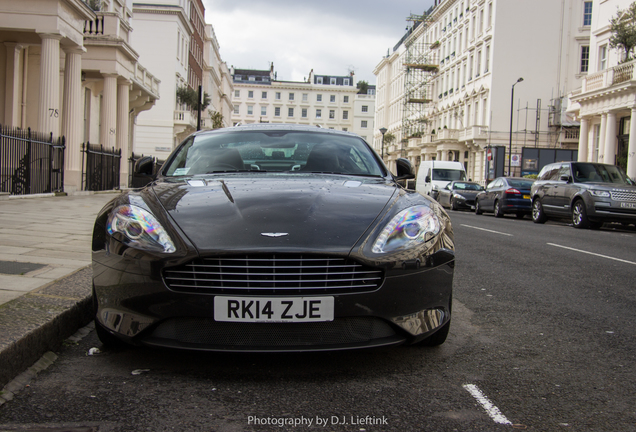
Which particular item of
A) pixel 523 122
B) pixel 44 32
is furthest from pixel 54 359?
pixel 523 122

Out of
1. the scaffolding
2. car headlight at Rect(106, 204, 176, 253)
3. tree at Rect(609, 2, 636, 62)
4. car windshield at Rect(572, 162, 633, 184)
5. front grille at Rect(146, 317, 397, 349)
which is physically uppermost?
the scaffolding

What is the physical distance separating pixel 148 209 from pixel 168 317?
70 cm

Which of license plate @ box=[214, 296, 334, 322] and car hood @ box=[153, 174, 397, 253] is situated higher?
car hood @ box=[153, 174, 397, 253]

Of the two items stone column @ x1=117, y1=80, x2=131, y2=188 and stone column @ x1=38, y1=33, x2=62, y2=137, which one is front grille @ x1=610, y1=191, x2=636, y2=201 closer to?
stone column @ x1=38, y1=33, x2=62, y2=137

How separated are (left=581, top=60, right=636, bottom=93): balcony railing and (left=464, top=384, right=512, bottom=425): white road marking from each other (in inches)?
1217

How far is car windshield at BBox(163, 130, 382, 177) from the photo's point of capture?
4680mm

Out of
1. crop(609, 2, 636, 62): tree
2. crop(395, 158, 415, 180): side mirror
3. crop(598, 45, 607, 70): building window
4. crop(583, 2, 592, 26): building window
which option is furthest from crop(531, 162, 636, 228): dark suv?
crop(583, 2, 592, 26): building window

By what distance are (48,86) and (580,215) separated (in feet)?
50.5

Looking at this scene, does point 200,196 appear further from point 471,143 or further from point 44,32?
point 471,143

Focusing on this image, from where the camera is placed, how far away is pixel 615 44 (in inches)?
1161

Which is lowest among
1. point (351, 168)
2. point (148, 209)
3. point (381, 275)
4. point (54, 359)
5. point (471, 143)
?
point (54, 359)

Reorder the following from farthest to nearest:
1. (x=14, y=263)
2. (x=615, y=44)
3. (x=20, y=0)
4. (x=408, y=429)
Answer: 1. (x=615, y=44)
2. (x=20, y=0)
3. (x=14, y=263)
4. (x=408, y=429)

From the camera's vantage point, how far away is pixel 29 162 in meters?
16.0

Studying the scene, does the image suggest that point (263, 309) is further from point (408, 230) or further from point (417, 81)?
point (417, 81)
